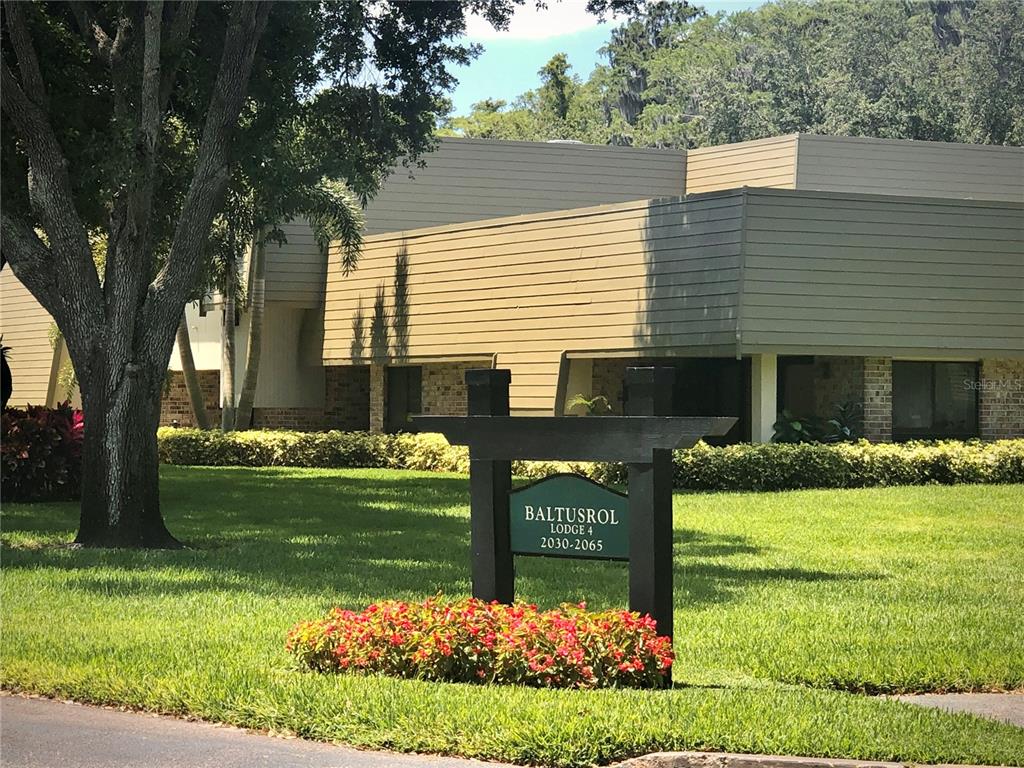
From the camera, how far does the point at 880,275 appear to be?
24891 mm

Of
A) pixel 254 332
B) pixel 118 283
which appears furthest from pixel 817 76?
pixel 118 283

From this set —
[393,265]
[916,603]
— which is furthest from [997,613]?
[393,265]

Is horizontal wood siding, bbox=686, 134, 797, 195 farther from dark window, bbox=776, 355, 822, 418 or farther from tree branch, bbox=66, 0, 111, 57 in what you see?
tree branch, bbox=66, 0, 111, 57

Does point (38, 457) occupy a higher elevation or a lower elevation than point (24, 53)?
lower

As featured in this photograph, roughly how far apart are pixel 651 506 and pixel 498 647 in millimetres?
1208

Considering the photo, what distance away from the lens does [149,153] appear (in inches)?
620

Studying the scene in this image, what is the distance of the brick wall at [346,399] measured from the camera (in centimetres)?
3566

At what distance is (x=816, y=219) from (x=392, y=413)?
39.6 feet

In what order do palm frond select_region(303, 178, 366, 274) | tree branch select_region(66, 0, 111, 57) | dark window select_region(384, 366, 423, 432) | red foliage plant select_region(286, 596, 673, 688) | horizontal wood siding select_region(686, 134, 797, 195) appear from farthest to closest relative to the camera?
horizontal wood siding select_region(686, 134, 797, 195)
dark window select_region(384, 366, 423, 432)
palm frond select_region(303, 178, 366, 274)
tree branch select_region(66, 0, 111, 57)
red foliage plant select_region(286, 596, 673, 688)

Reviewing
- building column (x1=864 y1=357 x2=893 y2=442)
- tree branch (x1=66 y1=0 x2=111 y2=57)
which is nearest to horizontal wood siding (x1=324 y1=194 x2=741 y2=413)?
building column (x1=864 y1=357 x2=893 y2=442)

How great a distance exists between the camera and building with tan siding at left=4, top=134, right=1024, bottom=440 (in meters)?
24.5

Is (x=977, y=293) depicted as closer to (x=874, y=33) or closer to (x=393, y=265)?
(x=393, y=265)

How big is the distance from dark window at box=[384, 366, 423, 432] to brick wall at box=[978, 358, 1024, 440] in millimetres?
12397

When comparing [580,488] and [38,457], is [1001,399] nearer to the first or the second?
[38,457]
